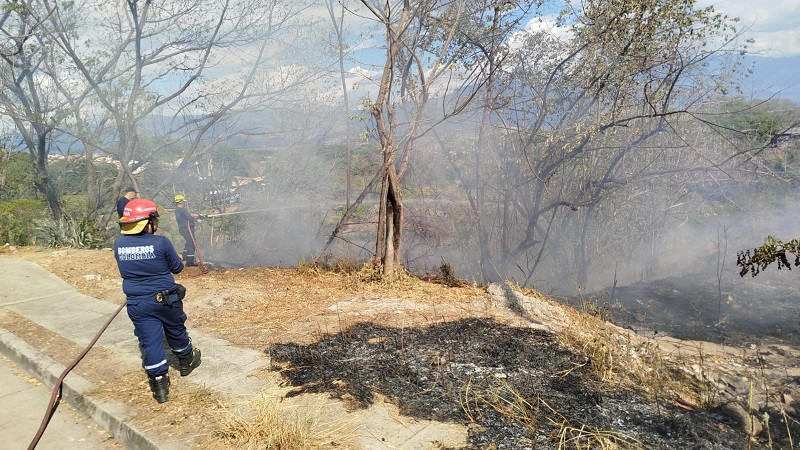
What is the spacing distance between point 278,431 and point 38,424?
7.55 ft

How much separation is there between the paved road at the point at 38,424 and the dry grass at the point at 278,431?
95 cm

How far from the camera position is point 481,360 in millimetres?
4750

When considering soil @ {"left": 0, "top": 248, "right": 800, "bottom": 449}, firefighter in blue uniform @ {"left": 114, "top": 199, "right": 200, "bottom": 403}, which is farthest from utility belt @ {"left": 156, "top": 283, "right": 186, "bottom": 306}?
soil @ {"left": 0, "top": 248, "right": 800, "bottom": 449}

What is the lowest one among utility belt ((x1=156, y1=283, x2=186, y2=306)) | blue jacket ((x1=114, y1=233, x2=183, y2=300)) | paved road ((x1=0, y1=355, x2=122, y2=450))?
paved road ((x1=0, y1=355, x2=122, y2=450))

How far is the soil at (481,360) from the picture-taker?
366cm

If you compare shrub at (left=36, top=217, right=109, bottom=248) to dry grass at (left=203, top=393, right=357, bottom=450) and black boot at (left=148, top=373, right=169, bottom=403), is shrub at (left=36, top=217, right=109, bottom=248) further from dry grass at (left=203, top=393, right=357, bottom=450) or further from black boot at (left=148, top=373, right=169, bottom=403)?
dry grass at (left=203, top=393, right=357, bottom=450)

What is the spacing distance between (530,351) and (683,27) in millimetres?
7417

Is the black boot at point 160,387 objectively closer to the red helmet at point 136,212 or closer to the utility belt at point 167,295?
the utility belt at point 167,295

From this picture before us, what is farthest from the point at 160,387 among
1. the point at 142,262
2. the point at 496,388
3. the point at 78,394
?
the point at 496,388

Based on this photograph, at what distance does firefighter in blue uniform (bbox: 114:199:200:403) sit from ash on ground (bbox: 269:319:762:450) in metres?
1.02

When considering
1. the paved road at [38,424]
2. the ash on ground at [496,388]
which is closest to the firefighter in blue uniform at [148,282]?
the paved road at [38,424]

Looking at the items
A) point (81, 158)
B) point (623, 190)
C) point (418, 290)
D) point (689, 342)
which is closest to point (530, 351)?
point (418, 290)

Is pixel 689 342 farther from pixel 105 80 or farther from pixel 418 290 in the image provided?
pixel 105 80

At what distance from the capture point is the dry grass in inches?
131
